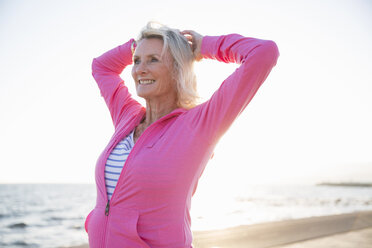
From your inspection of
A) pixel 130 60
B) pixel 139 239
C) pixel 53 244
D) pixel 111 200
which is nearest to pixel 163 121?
pixel 111 200

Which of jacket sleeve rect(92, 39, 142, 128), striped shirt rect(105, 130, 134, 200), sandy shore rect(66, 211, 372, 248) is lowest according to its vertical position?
sandy shore rect(66, 211, 372, 248)

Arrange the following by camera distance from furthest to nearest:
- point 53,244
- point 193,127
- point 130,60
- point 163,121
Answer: point 53,244 → point 130,60 → point 163,121 → point 193,127

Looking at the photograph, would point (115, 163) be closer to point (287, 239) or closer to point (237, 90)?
point (237, 90)

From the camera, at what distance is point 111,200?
148 cm

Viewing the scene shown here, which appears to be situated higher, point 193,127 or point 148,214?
point 193,127

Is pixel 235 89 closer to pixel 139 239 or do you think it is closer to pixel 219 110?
pixel 219 110

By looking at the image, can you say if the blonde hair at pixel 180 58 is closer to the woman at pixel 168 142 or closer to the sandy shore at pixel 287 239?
the woman at pixel 168 142

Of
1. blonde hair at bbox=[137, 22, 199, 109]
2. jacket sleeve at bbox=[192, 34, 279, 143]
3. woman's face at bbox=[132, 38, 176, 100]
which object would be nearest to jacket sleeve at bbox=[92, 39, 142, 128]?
woman's face at bbox=[132, 38, 176, 100]

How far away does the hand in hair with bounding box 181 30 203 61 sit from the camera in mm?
1786

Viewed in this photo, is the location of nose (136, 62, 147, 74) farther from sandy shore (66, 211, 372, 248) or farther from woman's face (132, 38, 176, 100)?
sandy shore (66, 211, 372, 248)

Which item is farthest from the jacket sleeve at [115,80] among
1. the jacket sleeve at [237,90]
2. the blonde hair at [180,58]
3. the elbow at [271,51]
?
the elbow at [271,51]

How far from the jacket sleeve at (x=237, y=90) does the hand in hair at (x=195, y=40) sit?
31cm

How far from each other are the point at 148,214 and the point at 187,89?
72 cm

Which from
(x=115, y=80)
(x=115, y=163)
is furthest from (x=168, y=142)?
(x=115, y=80)
